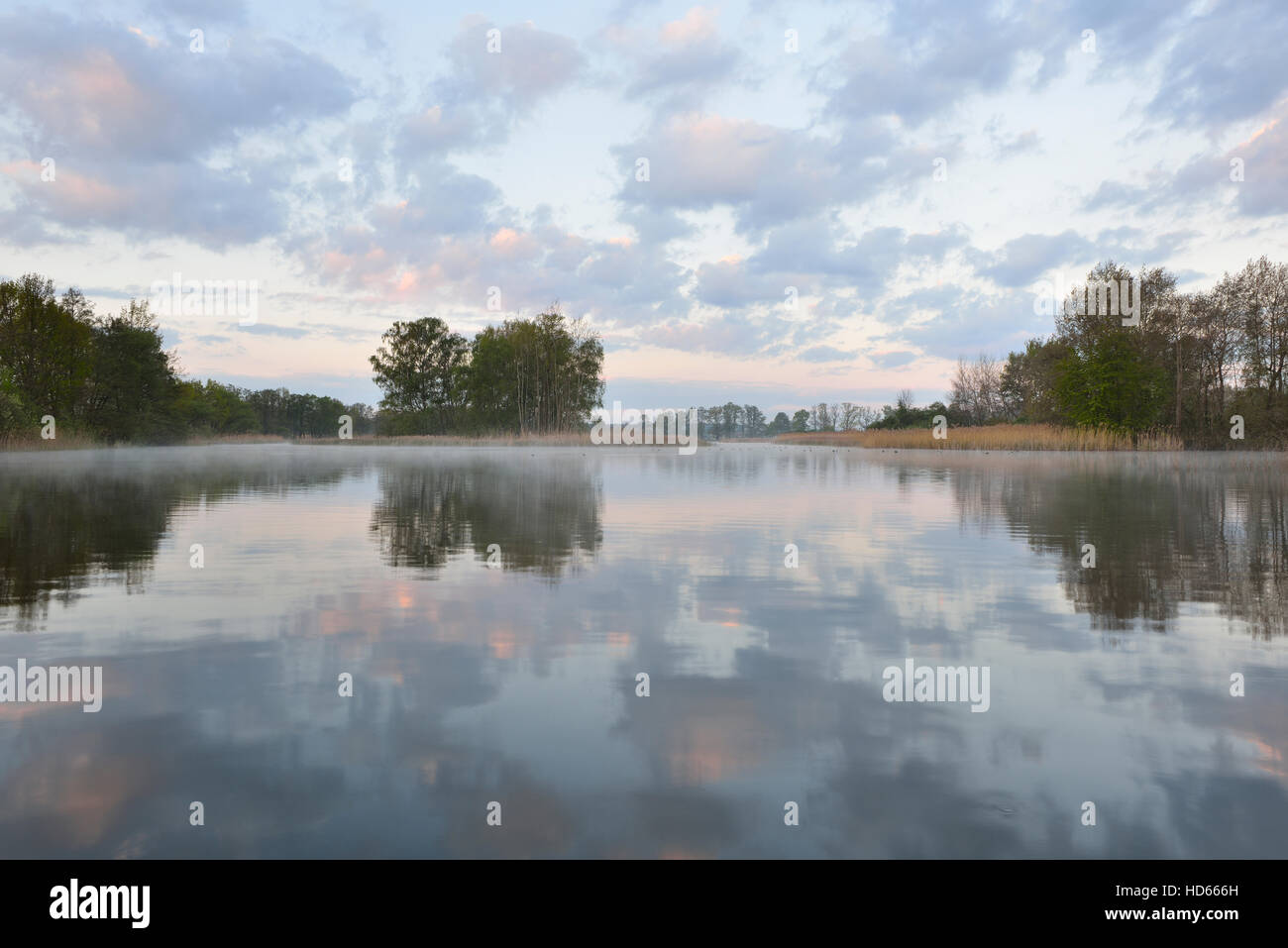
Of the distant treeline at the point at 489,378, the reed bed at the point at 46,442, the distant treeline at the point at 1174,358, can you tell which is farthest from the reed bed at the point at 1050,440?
the reed bed at the point at 46,442

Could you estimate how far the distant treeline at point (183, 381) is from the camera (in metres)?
53.8

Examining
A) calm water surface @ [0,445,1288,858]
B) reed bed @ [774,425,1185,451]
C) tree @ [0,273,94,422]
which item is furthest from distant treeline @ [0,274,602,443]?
calm water surface @ [0,445,1288,858]

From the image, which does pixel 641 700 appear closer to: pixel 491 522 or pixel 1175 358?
pixel 491 522

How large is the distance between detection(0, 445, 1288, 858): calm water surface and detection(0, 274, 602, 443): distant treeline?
48.4 metres

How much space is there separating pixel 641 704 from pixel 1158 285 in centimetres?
7424

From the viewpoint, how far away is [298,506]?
16.3m

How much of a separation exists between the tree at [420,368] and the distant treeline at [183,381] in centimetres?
13

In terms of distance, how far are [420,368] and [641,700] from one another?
4053 inches

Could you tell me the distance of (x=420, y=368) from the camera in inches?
4021

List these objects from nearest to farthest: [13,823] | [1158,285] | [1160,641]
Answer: [13,823]
[1160,641]
[1158,285]

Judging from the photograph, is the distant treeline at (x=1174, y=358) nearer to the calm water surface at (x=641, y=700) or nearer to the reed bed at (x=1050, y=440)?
the reed bed at (x=1050, y=440)

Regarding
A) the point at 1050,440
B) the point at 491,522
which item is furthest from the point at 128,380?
the point at 1050,440
